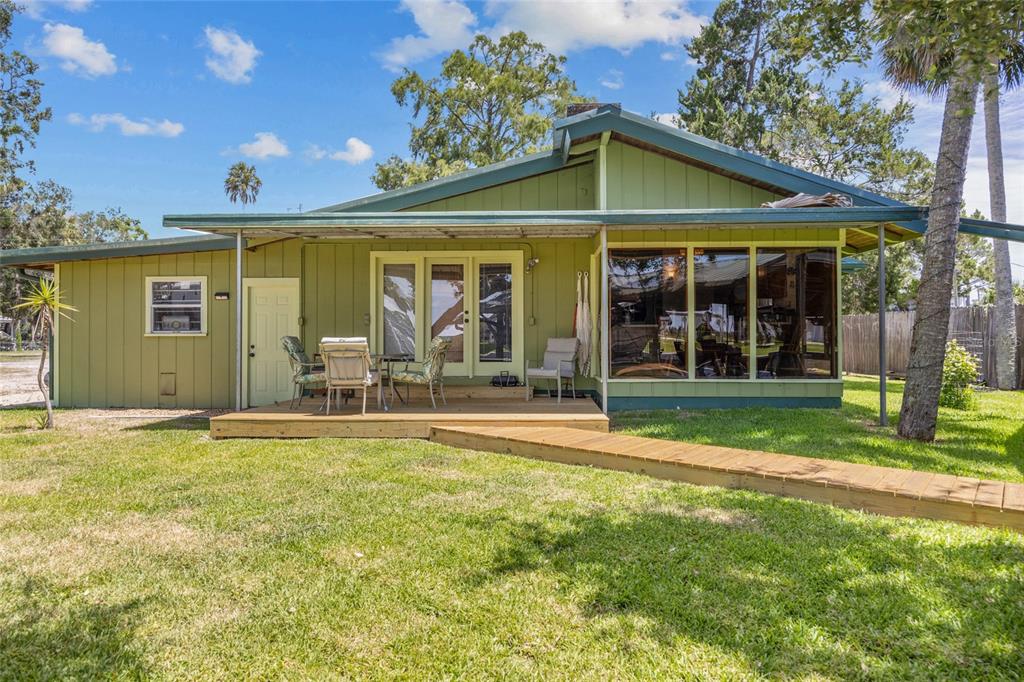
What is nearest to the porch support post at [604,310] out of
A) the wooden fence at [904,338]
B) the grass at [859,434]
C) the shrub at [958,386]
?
the grass at [859,434]

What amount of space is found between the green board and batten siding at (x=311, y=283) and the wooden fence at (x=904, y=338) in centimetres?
710

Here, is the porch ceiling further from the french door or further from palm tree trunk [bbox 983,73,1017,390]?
palm tree trunk [bbox 983,73,1017,390]

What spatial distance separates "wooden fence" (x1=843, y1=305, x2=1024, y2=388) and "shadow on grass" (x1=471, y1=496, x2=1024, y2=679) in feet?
33.1

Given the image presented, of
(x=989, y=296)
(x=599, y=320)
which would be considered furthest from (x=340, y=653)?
(x=989, y=296)

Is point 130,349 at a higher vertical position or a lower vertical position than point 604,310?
lower

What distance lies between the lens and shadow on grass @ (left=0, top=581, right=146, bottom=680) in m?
2.03

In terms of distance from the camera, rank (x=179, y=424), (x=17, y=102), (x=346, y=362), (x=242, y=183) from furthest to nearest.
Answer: (x=242, y=183) → (x=17, y=102) → (x=179, y=424) → (x=346, y=362)

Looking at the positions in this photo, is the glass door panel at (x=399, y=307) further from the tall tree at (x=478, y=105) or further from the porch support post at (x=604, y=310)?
the tall tree at (x=478, y=105)

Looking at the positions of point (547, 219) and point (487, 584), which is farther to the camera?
point (547, 219)

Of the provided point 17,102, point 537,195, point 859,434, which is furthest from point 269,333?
point 17,102

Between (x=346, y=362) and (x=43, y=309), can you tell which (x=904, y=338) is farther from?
(x=43, y=309)

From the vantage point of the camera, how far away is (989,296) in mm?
29781

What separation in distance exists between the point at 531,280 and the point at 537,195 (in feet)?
4.25

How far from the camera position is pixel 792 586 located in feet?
8.63
